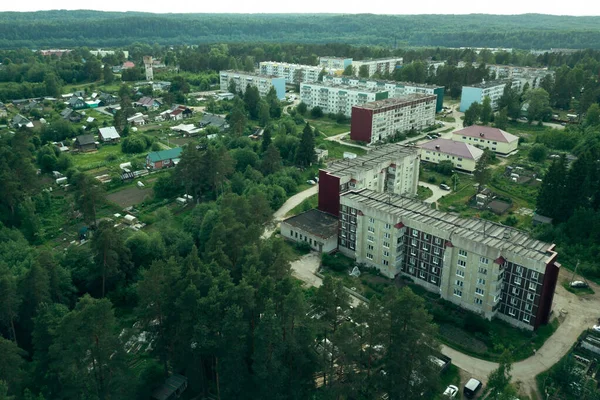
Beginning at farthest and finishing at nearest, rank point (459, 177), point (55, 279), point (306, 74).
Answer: point (306, 74) → point (459, 177) → point (55, 279)

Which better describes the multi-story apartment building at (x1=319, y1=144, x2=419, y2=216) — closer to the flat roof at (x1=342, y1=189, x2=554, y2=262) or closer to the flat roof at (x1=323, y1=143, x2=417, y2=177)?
the flat roof at (x1=323, y1=143, x2=417, y2=177)

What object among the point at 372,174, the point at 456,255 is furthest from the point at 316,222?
the point at 456,255

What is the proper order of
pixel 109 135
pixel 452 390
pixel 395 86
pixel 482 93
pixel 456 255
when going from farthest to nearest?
pixel 395 86 → pixel 482 93 → pixel 109 135 → pixel 456 255 → pixel 452 390

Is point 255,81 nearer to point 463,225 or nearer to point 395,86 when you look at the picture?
point 395,86

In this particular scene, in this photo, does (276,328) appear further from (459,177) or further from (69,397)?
(459,177)

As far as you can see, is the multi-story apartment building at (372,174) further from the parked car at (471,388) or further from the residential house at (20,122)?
the residential house at (20,122)

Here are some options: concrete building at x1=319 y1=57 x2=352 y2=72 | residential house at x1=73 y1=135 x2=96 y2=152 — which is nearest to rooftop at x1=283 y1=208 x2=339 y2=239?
residential house at x1=73 y1=135 x2=96 y2=152

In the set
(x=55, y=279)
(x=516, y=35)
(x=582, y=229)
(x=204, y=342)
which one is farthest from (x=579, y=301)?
(x=516, y=35)
